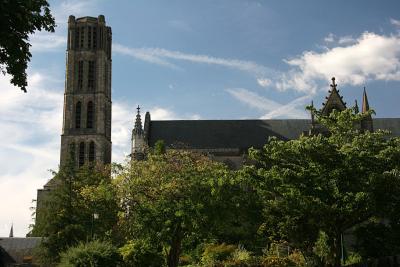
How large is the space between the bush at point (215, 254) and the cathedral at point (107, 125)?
1864 centimetres

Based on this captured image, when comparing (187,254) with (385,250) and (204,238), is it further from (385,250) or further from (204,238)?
(385,250)

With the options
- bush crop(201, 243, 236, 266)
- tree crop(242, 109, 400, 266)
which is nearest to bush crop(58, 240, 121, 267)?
tree crop(242, 109, 400, 266)

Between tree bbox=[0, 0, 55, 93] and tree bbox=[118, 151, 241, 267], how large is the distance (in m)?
16.0

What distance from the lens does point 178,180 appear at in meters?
29.5

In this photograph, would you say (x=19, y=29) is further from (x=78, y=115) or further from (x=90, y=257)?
(x=78, y=115)

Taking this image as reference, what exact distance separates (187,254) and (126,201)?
26.0 ft

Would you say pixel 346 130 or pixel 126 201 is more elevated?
pixel 346 130

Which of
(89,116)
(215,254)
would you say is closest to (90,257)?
(215,254)

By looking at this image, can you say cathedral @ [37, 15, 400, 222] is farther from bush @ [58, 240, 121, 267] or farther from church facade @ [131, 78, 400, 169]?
bush @ [58, 240, 121, 267]

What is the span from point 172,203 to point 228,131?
36539mm

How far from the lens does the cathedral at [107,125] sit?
61.7 metres

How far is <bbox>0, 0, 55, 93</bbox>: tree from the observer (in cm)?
1096

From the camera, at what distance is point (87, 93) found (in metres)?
76.3

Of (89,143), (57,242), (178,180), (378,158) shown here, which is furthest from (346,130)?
(89,143)
